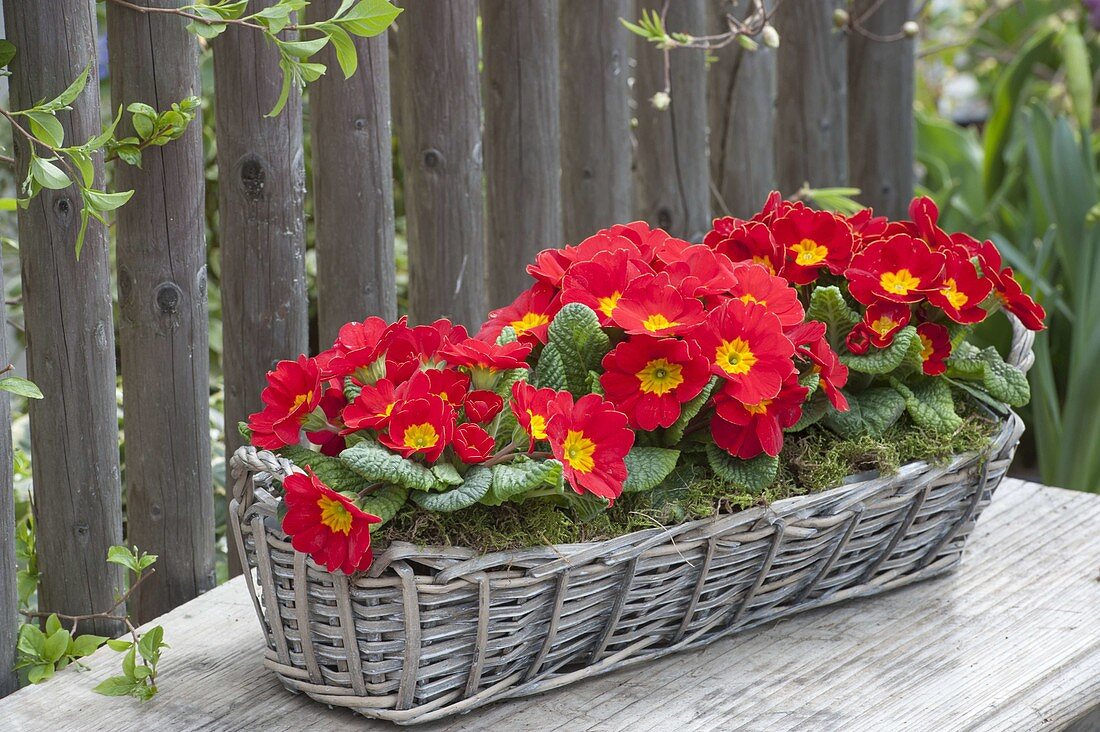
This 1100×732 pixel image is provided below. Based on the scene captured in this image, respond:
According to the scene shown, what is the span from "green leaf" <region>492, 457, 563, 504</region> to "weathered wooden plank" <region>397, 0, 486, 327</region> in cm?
75

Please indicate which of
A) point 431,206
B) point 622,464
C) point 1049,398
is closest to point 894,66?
point 1049,398

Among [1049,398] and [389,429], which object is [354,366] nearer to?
[389,429]

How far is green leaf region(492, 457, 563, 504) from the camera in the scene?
101cm

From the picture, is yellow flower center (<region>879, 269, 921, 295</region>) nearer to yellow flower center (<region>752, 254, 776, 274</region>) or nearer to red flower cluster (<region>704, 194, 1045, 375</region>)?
red flower cluster (<region>704, 194, 1045, 375</region>)

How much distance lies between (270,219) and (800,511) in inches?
29.4

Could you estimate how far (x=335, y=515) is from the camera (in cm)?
100

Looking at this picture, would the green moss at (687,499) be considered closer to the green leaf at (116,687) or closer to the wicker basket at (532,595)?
the wicker basket at (532,595)

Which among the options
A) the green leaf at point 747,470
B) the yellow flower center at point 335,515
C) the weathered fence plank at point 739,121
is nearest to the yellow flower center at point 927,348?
the green leaf at point 747,470

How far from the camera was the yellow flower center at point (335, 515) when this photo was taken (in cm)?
100

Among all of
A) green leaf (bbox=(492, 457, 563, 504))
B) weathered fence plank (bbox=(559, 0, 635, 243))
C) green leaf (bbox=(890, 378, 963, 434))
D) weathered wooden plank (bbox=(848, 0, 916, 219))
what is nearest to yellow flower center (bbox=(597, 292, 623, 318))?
green leaf (bbox=(492, 457, 563, 504))

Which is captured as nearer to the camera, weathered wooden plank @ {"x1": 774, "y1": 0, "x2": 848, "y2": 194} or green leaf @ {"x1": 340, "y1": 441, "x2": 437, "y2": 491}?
green leaf @ {"x1": 340, "y1": 441, "x2": 437, "y2": 491}

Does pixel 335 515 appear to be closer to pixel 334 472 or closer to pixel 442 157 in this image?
pixel 334 472

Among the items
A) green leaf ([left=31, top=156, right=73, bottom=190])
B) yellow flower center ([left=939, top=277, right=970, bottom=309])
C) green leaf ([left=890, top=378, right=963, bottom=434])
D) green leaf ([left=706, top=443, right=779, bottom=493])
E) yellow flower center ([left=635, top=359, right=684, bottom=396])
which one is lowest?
green leaf ([left=706, top=443, right=779, bottom=493])

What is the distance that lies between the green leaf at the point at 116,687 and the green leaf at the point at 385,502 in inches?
14.3
